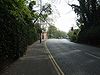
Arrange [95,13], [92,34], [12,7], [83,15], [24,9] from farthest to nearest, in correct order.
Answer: [83,15] < [95,13] < [92,34] < [24,9] < [12,7]

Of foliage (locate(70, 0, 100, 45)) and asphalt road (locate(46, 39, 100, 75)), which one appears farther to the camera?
foliage (locate(70, 0, 100, 45))

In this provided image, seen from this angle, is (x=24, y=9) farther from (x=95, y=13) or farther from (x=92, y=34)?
(x=95, y=13)

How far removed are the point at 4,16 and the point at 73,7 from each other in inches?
1729

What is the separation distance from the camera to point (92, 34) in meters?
46.1

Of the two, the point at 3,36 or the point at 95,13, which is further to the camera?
the point at 95,13

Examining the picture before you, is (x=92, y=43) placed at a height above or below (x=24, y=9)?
below

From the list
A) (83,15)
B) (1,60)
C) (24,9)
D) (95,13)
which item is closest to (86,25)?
(83,15)

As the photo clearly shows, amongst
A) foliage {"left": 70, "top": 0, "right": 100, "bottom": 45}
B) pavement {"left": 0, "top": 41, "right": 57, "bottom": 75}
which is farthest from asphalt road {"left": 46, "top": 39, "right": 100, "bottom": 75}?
foliage {"left": 70, "top": 0, "right": 100, "bottom": 45}

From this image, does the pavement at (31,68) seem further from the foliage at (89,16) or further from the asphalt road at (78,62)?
the foliage at (89,16)

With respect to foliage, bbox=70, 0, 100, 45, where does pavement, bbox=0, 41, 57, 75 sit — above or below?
below

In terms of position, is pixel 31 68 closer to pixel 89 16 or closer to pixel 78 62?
pixel 78 62

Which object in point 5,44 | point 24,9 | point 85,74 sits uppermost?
point 24,9

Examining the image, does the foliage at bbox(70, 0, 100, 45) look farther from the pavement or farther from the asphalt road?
the pavement

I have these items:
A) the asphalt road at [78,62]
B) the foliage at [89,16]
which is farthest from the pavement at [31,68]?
the foliage at [89,16]
